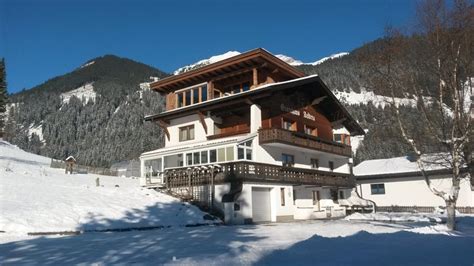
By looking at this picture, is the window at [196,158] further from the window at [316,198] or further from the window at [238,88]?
the window at [316,198]

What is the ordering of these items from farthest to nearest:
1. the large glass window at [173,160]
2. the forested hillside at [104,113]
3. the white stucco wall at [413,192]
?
the forested hillside at [104,113], the white stucco wall at [413,192], the large glass window at [173,160]

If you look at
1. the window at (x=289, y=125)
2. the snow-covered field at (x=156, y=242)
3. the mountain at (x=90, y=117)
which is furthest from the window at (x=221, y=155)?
the mountain at (x=90, y=117)

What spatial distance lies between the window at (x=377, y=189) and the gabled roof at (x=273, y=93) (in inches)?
259

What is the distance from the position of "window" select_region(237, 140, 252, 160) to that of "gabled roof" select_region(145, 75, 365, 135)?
325 cm

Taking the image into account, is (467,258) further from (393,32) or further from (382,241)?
(393,32)

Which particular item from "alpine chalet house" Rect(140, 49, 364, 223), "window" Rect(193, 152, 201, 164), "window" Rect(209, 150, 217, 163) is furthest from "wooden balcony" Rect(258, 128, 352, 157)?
"window" Rect(193, 152, 201, 164)

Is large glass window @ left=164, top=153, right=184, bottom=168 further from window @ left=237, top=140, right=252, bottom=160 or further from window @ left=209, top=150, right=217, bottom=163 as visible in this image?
window @ left=237, top=140, right=252, bottom=160

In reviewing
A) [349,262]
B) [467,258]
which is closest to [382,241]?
[467,258]

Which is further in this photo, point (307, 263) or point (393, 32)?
point (393, 32)

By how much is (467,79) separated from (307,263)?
16995 mm

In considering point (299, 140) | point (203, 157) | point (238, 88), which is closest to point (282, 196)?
point (299, 140)

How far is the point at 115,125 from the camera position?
13400 cm

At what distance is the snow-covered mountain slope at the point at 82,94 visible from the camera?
178 m

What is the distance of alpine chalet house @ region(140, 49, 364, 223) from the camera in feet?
88.5
